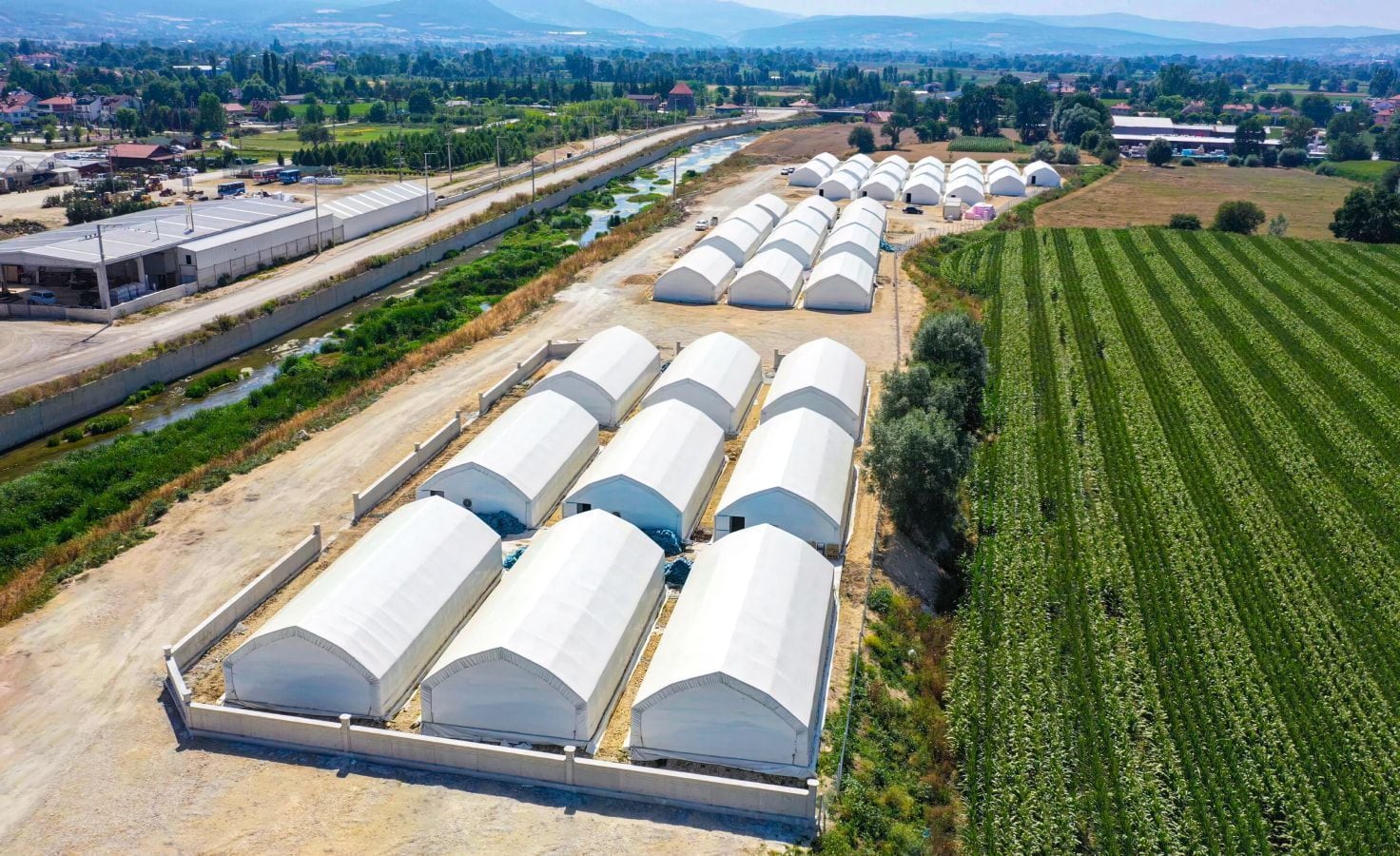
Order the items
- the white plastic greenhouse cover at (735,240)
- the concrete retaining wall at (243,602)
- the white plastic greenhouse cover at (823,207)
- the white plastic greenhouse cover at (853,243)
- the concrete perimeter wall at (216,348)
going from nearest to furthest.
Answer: the concrete retaining wall at (243,602) → the concrete perimeter wall at (216,348) → the white plastic greenhouse cover at (853,243) → the white plastic greenhouse cover at (735,240) → the white plastic greenhouse cover at (823,207)

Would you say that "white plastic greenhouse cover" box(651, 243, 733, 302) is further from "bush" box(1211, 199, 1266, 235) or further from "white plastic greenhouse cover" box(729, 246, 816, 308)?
"bush" box(1211, 199, 1266, 235)

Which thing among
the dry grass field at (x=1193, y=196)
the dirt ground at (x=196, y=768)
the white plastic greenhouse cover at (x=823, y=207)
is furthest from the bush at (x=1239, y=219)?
the dirt ground at (x=196, y=768)

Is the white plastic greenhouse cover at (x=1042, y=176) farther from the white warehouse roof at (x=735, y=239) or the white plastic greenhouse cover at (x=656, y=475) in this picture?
the white plastic greenhouse cover at (x=656, y=475)

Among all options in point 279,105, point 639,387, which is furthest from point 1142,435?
point 279,105

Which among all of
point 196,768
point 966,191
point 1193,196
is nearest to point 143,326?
point 196,768

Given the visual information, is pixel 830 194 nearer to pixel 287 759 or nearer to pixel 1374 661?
pixel 1374 661

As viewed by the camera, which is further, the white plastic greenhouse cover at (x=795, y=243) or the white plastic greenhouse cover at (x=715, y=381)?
the white plastic greenhouse cover at (x=795, y=243)
